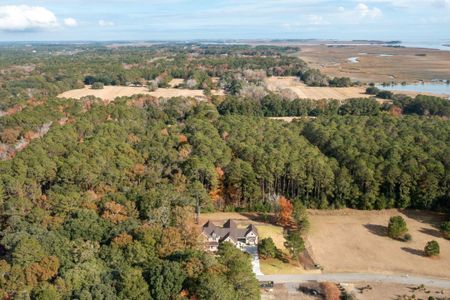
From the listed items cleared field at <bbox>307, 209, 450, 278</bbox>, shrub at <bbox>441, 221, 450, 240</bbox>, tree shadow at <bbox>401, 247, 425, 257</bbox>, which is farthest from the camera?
shrub at <bbox>441, 221, 450, 240</bbox>

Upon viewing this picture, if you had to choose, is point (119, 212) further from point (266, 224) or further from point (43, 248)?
point (266, 224)

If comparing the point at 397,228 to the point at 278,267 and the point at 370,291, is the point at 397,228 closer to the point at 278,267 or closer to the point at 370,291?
the point at 370,291

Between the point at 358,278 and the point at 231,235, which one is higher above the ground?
the point at 231,235

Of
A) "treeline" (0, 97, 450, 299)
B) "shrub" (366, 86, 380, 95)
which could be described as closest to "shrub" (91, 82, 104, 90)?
"treeline" (0, 97, 450, 299)

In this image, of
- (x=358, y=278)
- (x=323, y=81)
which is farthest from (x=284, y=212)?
(x=323, y=81)

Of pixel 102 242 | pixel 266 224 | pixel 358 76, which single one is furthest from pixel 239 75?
pixel 102 242

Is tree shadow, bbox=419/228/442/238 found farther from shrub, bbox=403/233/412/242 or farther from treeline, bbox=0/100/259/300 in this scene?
treeline, bbox=0/100/259/300

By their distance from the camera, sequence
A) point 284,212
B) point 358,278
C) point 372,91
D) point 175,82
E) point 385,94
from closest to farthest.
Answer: point 358,278, point 284,212, point 385,94, point 372,91, point 175,82
